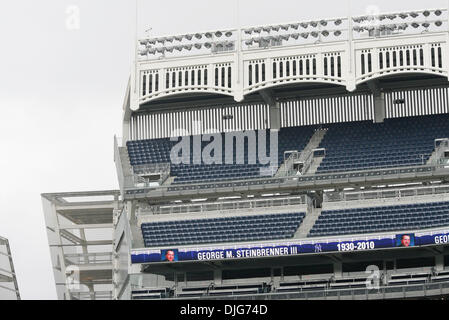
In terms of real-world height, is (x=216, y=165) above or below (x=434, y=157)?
below

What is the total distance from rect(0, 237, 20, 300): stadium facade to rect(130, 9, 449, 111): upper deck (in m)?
18.0

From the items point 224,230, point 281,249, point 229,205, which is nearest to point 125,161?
point 229,205

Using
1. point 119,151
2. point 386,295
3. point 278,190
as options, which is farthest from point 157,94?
point 386,295

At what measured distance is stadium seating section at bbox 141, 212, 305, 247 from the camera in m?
46.3

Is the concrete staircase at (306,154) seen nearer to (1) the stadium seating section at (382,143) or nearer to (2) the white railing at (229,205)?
(1) the stadium seating section at (382,143)

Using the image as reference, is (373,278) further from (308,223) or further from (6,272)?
(6,272)

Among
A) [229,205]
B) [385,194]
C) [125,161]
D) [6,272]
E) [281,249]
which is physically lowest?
[6,272]

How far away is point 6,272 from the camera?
63.3 metres

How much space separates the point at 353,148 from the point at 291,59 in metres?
5.84

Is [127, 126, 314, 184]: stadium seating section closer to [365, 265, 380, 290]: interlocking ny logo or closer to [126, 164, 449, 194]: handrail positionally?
[126, 164, 449, 194]: handrail

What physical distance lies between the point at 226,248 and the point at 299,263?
419 centimetres

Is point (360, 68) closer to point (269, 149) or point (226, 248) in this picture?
point (269, 149)

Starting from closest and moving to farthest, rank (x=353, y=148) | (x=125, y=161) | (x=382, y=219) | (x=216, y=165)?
(x=382, y=219) → (x=353, y=148) → (x=216, y=165) → (x=125, y=161)

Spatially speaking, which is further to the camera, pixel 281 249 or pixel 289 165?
pixel 289 165
